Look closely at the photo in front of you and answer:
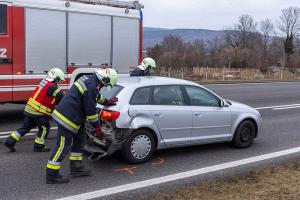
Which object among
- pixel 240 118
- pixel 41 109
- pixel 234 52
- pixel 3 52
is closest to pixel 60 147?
pixel 41 109

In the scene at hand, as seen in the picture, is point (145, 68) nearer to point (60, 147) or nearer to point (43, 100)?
point (43, 100)

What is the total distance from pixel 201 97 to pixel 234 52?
153 ft

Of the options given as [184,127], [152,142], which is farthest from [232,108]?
[152,142]

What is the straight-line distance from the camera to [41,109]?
7.36 m

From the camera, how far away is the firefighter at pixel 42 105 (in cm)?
729

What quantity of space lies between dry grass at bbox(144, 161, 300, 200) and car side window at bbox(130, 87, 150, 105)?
1.78 meters

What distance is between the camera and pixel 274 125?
11.0 m

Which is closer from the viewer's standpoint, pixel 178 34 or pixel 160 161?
pixel 160 161

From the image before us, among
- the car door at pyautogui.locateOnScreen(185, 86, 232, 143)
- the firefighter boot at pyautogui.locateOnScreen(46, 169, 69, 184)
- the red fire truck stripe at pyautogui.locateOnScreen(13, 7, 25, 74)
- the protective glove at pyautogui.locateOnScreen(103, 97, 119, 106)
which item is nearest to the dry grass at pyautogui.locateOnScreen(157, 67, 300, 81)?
the red fire truck stripe at pyautogui.locateOnScreen(13, 7, 25, 74)

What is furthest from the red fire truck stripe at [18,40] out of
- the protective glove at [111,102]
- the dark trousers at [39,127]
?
the protective glove at [111,102]

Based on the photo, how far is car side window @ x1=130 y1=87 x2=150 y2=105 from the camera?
271 inches

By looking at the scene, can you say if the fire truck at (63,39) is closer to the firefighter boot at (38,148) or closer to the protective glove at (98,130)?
the firefighter boot at (38,148)

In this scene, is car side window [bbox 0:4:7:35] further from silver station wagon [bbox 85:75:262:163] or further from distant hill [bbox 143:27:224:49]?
distant hill [bbox 143:27:224:49]

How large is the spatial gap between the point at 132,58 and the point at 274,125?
166 inches
